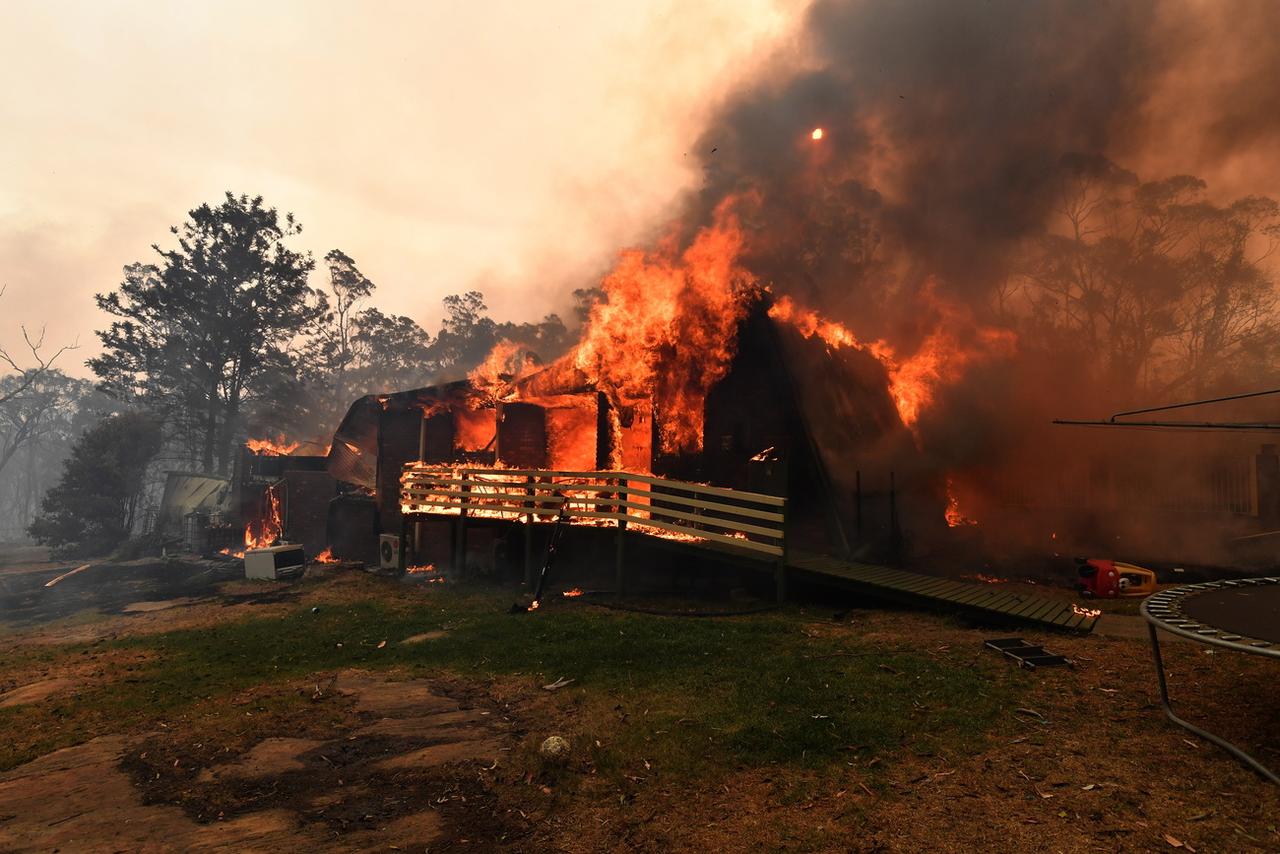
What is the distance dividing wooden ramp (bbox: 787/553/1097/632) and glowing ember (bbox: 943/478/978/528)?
609 centimetres

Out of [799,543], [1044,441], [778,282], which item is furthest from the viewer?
[1044,441]

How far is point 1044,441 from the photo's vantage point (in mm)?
19266

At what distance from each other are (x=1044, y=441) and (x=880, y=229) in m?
9.08

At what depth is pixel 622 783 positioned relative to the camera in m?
5.14

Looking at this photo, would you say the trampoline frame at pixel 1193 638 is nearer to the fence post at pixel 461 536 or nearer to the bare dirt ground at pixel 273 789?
the bare dirt ground at pixel 273 789

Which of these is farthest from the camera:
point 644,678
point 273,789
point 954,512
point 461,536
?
point 954,512

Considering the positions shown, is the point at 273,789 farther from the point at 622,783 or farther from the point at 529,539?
the point at 529,539

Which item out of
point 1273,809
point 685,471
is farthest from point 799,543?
point 1273,809

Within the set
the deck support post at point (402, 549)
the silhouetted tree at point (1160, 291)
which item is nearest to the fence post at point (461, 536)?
the deck support post at point (402, 549)

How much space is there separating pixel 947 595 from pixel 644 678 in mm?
5582

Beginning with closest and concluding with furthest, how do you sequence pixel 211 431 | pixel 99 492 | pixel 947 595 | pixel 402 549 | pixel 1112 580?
1. pixel 947 595
2. pixel 1112 580
3. pixel 402 549
4. pixel 99 492
5. pixel 211 431

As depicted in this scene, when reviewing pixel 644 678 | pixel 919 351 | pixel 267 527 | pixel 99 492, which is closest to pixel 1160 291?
pixel 919 351

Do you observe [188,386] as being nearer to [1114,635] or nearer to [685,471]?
[685,471]

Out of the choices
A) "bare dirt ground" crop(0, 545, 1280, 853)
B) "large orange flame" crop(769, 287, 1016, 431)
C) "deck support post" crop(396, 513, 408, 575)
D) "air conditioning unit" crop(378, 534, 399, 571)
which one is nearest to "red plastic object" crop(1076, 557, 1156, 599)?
"large orange flame" crop(769, 287, 1016, 431)
